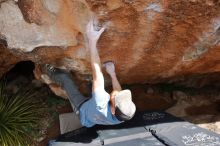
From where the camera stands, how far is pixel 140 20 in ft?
14.4

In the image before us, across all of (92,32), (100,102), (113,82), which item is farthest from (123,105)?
(92,32)

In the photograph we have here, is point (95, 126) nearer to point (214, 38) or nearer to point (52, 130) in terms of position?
point (52, 130)

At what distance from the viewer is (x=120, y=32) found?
4574mm

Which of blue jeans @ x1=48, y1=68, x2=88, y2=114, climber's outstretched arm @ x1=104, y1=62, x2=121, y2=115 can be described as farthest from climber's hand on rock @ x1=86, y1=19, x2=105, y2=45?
blue jeans @ x1=48, y1=68, x2=88, y2=114

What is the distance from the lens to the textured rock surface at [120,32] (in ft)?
13.9

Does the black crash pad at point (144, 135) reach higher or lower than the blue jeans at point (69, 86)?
lower

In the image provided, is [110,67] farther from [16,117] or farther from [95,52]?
[16,117]

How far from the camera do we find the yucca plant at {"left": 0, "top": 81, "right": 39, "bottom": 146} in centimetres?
588

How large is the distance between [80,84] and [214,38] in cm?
189

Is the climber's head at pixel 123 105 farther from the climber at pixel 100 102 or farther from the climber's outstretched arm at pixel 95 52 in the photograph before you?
the climber's outstretched arm at pixel 95 52

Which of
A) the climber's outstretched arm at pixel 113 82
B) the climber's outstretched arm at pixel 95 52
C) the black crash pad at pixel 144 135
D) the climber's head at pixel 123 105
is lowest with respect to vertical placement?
the black crash pad at pixel 144 135

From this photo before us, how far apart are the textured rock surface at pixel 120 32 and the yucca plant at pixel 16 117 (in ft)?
4.04

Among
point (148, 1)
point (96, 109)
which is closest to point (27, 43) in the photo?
point (96, 109)

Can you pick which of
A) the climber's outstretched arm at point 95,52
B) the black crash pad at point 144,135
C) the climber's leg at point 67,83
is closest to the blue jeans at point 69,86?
the climber's leg at point 67,83
